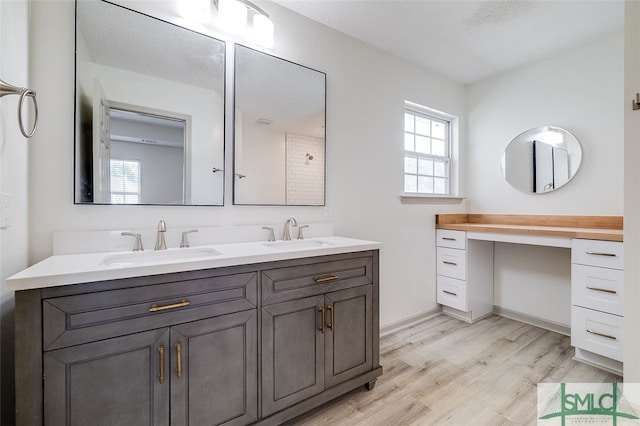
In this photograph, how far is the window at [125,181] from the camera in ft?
4.93

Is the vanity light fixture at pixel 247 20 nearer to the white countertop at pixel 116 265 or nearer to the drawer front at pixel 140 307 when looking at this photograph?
the white countertop at pixel 116 265

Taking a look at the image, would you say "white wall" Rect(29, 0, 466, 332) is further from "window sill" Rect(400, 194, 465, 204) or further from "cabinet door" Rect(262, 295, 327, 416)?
"cabinet door" Rect(262, 295, 327, 416)

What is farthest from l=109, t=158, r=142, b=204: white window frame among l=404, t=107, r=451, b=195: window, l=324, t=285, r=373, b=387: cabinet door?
l=404, t=107, r=451, b=195: window

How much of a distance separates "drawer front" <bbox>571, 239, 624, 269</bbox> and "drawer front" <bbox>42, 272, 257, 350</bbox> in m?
2.29

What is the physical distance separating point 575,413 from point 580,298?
0.81m

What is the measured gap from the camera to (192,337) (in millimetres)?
1195

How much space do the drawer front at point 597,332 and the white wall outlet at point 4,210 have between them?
3257 millimetres

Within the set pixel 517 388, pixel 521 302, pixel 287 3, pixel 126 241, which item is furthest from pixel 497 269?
pixel 126 241

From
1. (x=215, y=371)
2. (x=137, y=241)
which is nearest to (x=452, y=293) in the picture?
(x=215, y=371)

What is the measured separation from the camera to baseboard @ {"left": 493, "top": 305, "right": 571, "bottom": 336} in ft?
8.52

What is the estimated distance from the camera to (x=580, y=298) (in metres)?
2.06

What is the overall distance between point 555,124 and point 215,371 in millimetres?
3365

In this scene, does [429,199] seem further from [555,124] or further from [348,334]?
[348,334]

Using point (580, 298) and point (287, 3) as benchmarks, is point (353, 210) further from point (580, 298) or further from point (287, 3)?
point (580, 298)
